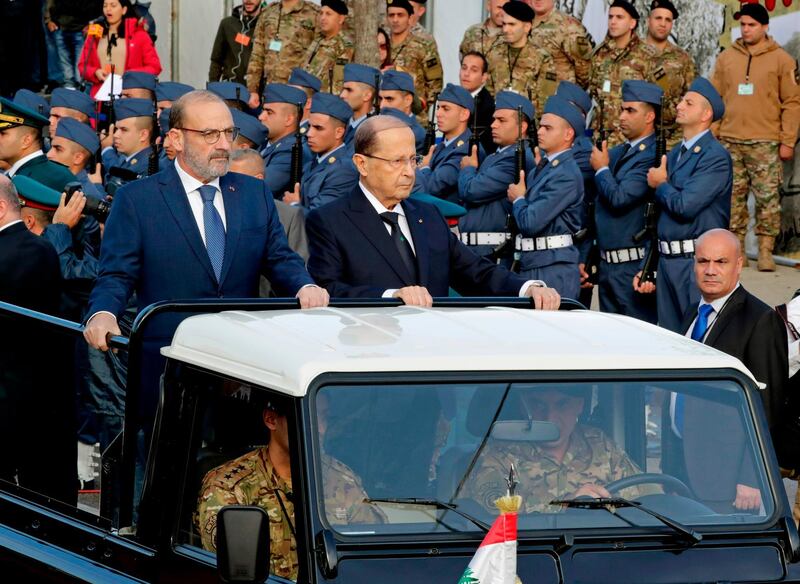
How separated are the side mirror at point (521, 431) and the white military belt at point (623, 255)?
6.84 metres

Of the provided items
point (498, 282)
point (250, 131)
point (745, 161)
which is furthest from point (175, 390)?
point (745, 161)

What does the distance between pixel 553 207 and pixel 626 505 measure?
6.59 meters

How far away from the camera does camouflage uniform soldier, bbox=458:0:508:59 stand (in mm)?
15164

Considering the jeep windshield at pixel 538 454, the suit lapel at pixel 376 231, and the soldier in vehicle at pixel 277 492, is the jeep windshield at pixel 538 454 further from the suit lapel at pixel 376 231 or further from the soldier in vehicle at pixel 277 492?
the suit lapel at pixel 376 231

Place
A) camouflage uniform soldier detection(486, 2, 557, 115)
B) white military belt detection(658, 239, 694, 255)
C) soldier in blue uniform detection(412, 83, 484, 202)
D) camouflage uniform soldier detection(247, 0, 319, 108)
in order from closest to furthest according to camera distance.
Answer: white military belt detection(658, 239, 694, 255), soldier in blue uniform detection(412, 83, 484, 202), camouflage uniform soldier detection(486, 2, 557, 115), camouflage uniform soldier detection(247, 0, 319, 108)

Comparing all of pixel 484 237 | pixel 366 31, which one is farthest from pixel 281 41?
Result: pixel 484 237

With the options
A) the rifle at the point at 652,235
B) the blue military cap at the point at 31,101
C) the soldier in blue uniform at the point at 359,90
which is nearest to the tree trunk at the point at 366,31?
the soldier in blue uniform at the point at 359,90

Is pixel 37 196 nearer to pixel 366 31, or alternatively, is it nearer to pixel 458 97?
pixel 458 97

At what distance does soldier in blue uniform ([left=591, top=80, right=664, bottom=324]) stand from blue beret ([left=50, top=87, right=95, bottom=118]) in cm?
442

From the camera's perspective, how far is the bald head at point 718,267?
7457 mm

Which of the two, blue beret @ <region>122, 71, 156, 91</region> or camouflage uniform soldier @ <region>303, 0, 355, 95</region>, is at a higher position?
camouflage uniform soldier @ <region>303, 0, 355, 95</region>

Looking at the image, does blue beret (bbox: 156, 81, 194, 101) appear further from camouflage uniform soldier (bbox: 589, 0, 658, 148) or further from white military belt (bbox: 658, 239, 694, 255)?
white military belt (bbox: 658, 239, 694, 255)

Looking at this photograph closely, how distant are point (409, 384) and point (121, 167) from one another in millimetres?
7739

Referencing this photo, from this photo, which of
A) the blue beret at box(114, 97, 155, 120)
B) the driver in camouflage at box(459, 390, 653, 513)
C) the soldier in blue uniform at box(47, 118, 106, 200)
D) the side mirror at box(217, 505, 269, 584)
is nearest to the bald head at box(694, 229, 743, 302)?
the driver in camouflage at box(459, 390, 653, 513)
